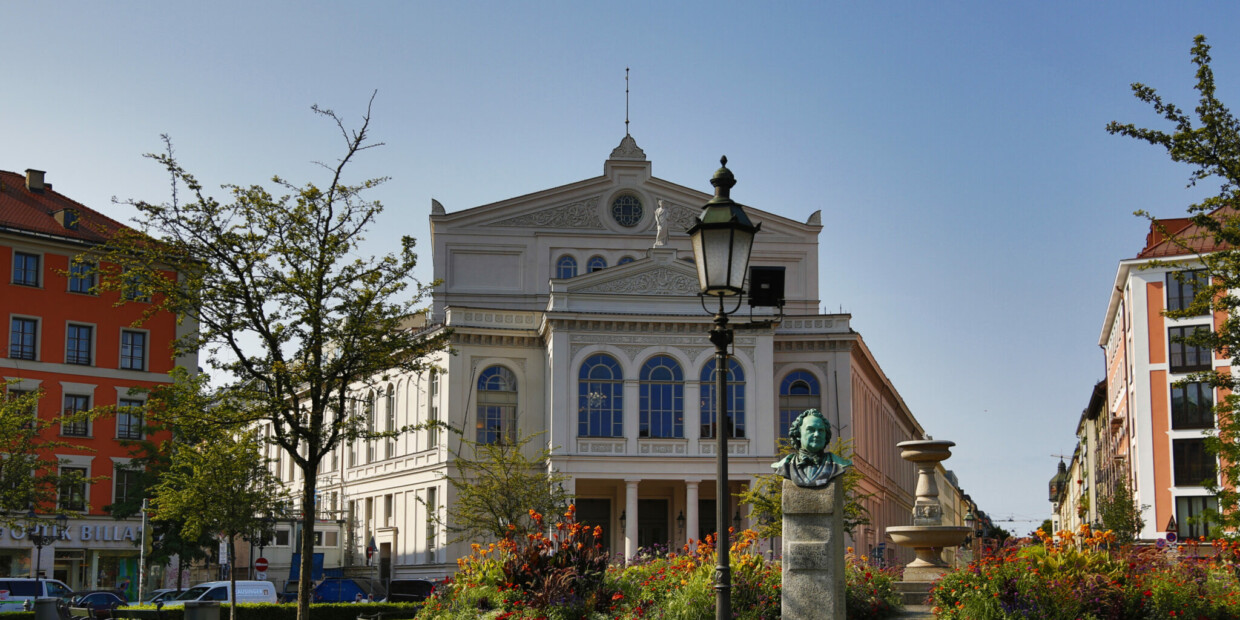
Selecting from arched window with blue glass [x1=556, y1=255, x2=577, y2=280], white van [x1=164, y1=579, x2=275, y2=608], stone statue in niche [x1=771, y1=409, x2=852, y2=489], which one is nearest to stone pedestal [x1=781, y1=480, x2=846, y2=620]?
stone statue in niche [x1=771, y1=409, x2=852, y2=489]

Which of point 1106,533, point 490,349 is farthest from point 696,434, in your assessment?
point 1106,533

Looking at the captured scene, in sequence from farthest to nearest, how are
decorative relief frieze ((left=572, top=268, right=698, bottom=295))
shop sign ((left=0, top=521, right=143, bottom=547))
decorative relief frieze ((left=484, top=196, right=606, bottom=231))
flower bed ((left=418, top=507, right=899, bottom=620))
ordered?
decorative relief frieze ((left=484, top=196, right=606, bottom=231)), shop sign ((left=0, top=521, right=143, bottom=547)), decorative relief frieze ((left=572, top=268, right=698, bottom=295)), flower bed ((left=418, top=507, right=899, bottom=620))

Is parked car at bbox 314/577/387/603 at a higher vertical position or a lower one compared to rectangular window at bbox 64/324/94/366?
lower

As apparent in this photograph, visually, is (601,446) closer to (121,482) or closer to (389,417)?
(389,417)

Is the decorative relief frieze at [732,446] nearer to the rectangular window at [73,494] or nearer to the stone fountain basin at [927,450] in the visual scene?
the rectangular window at [73,494]

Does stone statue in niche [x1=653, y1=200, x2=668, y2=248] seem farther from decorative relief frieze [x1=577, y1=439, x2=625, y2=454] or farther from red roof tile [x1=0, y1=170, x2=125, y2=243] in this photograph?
red roof tile [x1=0, y1=170, x2=125, y2=243]

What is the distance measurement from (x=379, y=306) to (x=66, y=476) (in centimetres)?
2525

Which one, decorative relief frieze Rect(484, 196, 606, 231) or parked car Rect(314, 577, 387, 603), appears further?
decorative relief frieze Rect(484, 196, 606, 231)

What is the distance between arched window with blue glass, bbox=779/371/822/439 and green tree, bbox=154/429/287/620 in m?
21.6

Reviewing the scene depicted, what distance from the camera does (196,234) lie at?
79.6 ft

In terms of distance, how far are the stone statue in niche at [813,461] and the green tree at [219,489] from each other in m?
16.2

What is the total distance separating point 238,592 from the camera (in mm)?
43438

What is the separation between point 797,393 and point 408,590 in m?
18.4

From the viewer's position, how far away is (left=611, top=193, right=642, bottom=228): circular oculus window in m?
59.9
